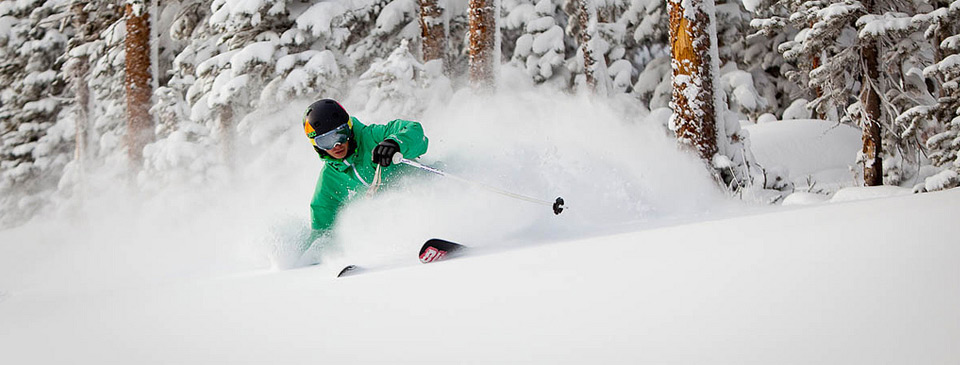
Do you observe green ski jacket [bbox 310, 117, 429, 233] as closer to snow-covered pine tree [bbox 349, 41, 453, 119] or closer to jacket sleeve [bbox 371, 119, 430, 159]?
jacket sleeve [bbox 371, 119, 430, 159]

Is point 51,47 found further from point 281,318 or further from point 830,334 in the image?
point 830,334

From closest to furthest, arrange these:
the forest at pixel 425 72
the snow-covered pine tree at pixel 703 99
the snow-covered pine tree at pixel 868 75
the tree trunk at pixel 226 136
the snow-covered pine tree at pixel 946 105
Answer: the snow-covered pine tree at pixel 946 105, the snow-covered pine tree at pixel 703 99, the forest at pixel 425 72, the snow-covered pine tree at pixel 868 75, the tree trunk at pixel 226 136

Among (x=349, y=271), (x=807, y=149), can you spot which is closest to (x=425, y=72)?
(x=807, y=149)

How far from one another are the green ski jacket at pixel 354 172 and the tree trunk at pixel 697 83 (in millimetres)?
4482

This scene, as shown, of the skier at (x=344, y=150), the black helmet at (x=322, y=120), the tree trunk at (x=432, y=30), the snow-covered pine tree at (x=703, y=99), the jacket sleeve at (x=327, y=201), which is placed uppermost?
the black helmet at (x=322, y=120)

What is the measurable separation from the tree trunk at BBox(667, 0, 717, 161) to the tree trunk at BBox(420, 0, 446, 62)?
20.7 feet

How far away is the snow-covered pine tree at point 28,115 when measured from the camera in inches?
854

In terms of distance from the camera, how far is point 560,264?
A: 281 cm

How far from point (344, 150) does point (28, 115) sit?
2252 centimetres

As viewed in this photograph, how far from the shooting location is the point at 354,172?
536 centimetres

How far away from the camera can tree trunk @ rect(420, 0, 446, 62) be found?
44.1 feet

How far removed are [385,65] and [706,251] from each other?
425 inches

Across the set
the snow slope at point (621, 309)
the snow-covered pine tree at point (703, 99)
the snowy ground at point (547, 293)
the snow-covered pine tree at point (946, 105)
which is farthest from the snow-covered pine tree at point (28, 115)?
the snow-covered pine tree at point (946, 105)

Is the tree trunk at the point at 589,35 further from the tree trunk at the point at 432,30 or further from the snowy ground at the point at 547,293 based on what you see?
the snowy ground at the point at 547,293
